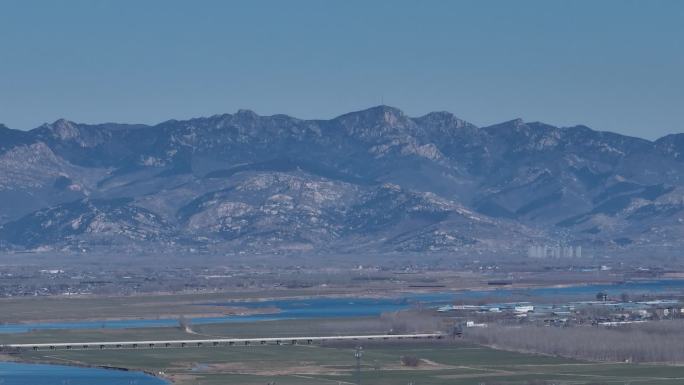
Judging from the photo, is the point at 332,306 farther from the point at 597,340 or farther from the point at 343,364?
the point at 343,364

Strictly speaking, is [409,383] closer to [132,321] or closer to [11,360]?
[11,360]

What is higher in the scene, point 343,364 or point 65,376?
point 343,364

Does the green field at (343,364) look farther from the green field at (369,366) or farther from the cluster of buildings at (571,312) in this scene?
the cluster of buildings at (571,312)

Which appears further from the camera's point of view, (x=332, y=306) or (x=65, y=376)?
(x=332, y=306)

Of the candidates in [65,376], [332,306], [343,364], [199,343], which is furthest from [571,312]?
[65,376]

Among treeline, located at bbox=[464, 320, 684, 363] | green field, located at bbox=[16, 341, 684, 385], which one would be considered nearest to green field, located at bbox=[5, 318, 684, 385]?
green field, located at bbox=[16, 341, 684, 385]

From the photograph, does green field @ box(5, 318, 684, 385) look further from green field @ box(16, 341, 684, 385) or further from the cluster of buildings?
the cluster of buildings
